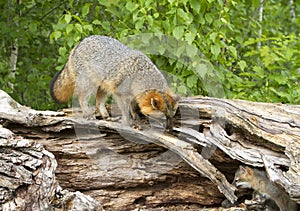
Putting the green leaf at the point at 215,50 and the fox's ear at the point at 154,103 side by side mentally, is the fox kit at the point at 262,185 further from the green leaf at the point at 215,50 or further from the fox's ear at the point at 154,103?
the green leaf at the point at 215,50

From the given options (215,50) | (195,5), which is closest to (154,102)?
(215,50)

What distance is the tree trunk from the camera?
15.9 ft

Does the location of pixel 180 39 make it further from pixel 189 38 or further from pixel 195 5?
pixel 195 5

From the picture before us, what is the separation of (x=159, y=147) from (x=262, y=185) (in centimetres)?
112

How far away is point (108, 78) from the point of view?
5.69 m

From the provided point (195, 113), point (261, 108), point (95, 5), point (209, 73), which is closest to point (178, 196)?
point (195, 113)

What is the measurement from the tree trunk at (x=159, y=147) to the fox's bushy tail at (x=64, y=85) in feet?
1.68

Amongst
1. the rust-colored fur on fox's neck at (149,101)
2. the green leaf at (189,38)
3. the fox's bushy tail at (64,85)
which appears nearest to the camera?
the rust-colored fur on fox's neck at (149,101)

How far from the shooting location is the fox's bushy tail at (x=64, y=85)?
5812mm

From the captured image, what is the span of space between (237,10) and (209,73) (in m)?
3.06

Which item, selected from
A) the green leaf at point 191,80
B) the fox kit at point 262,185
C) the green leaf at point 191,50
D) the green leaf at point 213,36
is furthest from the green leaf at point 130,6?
the fox kit at point 262,185

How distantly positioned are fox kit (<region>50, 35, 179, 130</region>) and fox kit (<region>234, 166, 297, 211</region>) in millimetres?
1150

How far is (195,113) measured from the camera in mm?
5152

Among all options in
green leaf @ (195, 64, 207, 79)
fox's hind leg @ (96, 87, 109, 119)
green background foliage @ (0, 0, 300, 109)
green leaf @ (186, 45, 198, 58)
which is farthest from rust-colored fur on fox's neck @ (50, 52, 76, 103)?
green leaf @ (195, 64, 207, 79)
